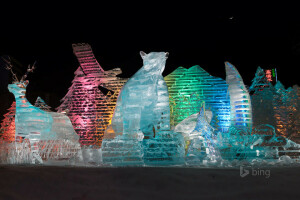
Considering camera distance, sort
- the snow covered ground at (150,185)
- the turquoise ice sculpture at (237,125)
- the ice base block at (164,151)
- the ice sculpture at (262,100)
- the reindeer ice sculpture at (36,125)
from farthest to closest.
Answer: the ice sculpture at (262,100) → the reindeer ice sculpture at (36,125) → the turquoise ice sculpture at (237,125) → the ice base block at (164,151) → the snow covered ground at (150,185)

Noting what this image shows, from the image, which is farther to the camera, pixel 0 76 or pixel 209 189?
pixel 0 76

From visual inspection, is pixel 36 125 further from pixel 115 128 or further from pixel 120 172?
pixel 120 172

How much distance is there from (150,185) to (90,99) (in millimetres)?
5040

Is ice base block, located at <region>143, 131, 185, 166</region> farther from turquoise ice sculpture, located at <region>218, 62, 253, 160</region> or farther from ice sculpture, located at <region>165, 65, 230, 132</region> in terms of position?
ice sculpture, located at <region>165, 65, 230, 132</region>

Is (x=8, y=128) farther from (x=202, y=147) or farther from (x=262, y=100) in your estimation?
(x=262, y=100)

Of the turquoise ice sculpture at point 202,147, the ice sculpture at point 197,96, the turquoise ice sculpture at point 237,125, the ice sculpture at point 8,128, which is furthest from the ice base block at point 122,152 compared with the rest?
the ice sculpture at point 8,128

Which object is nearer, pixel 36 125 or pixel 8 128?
pixel 36 125

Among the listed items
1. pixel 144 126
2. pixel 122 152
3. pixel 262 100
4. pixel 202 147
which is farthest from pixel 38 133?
pixel 262 100

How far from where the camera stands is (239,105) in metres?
6.47

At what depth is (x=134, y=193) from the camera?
356 centimetres

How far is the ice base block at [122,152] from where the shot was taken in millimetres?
5535

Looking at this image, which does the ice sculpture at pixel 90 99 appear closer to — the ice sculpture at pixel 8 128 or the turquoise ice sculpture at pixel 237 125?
the ice sculpture at pixel 8 128

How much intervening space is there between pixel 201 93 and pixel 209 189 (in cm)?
439

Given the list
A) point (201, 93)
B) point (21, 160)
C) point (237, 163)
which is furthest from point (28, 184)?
point (201, 93)
